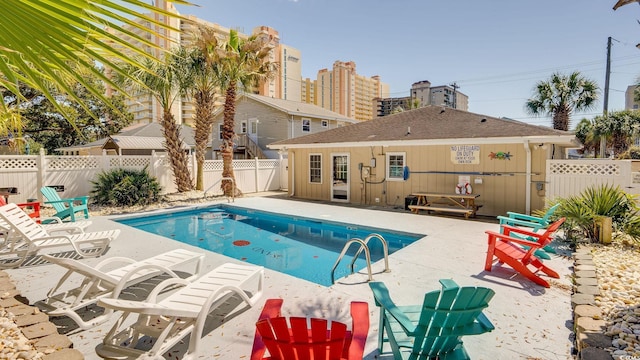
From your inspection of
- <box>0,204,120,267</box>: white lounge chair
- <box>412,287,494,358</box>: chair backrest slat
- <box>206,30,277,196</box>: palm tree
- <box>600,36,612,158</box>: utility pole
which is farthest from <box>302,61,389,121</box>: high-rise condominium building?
<box>412,287,494,358</box>: chair backrest slat

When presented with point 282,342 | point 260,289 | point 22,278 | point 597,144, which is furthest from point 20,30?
point 597,144

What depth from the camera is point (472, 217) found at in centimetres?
1082

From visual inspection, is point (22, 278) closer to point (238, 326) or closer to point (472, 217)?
point (238, 326)

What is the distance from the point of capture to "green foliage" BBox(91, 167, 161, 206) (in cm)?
1247

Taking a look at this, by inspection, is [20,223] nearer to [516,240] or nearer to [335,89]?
[516,240]

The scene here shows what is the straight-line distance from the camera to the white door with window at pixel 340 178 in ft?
47.0

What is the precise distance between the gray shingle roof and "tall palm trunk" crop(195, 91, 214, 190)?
3296 mm

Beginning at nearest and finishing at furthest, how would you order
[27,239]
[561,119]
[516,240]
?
[516,240], [27,239], [561,119]

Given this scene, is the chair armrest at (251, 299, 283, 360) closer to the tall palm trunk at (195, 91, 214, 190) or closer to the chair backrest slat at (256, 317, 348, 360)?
the chair backrest slat at (256, 317, 348, 360)

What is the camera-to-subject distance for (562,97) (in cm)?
2000

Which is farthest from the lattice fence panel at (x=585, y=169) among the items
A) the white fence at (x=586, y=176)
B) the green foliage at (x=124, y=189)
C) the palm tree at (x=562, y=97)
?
the green foliage at (x=124, y=189)

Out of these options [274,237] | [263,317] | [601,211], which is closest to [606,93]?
[601,211]

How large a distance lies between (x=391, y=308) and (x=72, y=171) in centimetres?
1395

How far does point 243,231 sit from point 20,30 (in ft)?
30.5
